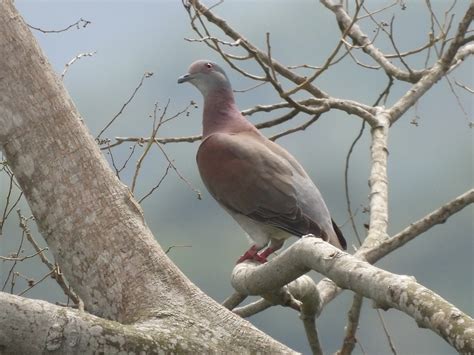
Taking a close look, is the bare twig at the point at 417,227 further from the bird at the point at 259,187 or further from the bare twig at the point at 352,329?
the bird at the point at 259,187

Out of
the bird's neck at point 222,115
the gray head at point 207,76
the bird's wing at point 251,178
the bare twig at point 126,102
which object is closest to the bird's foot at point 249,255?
the bird's wing at point 251,178

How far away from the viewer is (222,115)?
513cm

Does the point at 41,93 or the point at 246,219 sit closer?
the point at 41,93

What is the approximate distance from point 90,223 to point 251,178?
188cm

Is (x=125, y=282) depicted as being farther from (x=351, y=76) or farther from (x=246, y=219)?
(x=351, y=76)

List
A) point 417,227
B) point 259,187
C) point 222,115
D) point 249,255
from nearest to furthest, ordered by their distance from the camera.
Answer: point 417,227 → point 249,255 → point 259,187 → point 222,115

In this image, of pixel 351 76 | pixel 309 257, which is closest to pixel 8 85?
pixel 309 257

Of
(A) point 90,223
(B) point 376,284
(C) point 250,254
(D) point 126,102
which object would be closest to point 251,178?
(C) point 250,254

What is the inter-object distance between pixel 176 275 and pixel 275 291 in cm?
30

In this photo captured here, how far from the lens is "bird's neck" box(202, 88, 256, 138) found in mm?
5035

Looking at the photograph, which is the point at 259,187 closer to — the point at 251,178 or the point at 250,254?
the point at 251,178

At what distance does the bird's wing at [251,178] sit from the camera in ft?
15.0

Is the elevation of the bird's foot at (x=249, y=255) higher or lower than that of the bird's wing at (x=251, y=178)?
lower

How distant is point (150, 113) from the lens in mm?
4289
